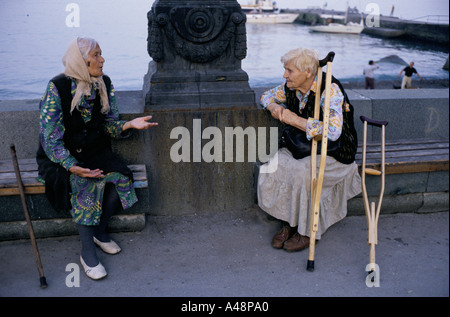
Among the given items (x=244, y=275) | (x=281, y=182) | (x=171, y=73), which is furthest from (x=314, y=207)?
(x=171, y=73)

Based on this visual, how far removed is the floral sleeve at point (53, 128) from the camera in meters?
3.11

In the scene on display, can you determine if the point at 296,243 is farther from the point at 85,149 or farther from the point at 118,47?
the point at 118,47

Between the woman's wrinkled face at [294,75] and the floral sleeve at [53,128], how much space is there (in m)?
1.75

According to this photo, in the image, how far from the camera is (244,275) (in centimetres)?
328

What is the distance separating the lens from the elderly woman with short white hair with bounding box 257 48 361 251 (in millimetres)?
3354

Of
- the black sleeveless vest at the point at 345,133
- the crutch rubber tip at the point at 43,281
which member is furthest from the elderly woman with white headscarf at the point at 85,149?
the black sleeveless vest at the point at 345,133

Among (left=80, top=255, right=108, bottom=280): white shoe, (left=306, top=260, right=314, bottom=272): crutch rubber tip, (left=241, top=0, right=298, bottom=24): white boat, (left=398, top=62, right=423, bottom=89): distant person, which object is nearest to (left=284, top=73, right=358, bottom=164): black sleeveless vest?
(left=306, top=260, right=314, bottom=272): crutch rubber tip

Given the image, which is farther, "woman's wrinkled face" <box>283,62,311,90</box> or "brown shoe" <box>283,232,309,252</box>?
"brown shoe" <box>283,232,309,252</box>

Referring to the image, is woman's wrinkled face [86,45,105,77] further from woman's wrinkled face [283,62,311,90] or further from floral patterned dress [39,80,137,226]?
woman's wrinkled face [283,62,311,90]

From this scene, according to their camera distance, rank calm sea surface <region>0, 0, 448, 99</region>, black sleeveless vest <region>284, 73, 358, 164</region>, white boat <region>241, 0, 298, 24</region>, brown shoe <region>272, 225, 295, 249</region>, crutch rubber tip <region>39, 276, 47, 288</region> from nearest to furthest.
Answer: crutch rubber tip <region>39, 276, 47, 288</region>, black sleeveless vest <region>284, 73, 358, 164</region>, brown shoe <region>272, 225, 295, 249</region>, calm sea surface <region>0, 0, 448, 99</region>, white boat <region>241, 0, 298, 24</region>

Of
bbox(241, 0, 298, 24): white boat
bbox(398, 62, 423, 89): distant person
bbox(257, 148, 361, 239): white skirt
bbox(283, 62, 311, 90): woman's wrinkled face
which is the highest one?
bbox(241, 0, 298, 24): white boat

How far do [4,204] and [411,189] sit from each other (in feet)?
Answer: 12.1

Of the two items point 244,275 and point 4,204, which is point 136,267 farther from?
point 4,204
